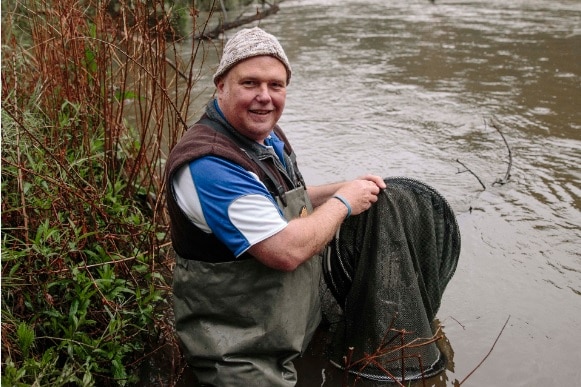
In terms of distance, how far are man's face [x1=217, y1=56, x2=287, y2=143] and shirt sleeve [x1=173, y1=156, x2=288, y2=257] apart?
29 cm

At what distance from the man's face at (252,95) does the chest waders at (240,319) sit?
0.31 meters

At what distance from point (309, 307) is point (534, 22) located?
41.2 feet

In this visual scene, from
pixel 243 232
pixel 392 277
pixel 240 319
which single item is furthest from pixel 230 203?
pixel 392 277

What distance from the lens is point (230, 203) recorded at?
2.15 m

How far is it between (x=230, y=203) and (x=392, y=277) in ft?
3.03

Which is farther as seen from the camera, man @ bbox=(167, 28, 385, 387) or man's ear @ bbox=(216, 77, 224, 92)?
man's ear @ bbox=(216, 77, 224, 92)

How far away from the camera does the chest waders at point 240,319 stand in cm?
231

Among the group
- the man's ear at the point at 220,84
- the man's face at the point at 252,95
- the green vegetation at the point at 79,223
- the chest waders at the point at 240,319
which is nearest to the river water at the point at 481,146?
the chest waders at the point at 240,319

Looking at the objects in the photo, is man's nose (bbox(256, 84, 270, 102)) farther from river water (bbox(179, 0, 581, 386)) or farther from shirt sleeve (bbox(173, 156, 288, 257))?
river water (bbox(179, 0, 581, 386))

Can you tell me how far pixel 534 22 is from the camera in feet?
43.2

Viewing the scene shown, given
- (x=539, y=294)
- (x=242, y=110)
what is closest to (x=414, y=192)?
(x=242, y=110)

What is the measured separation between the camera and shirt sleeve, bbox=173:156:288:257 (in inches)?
84.9

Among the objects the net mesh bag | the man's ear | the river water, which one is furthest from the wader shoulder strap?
the river water

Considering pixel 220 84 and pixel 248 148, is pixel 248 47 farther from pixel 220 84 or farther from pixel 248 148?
pixel 248 148
